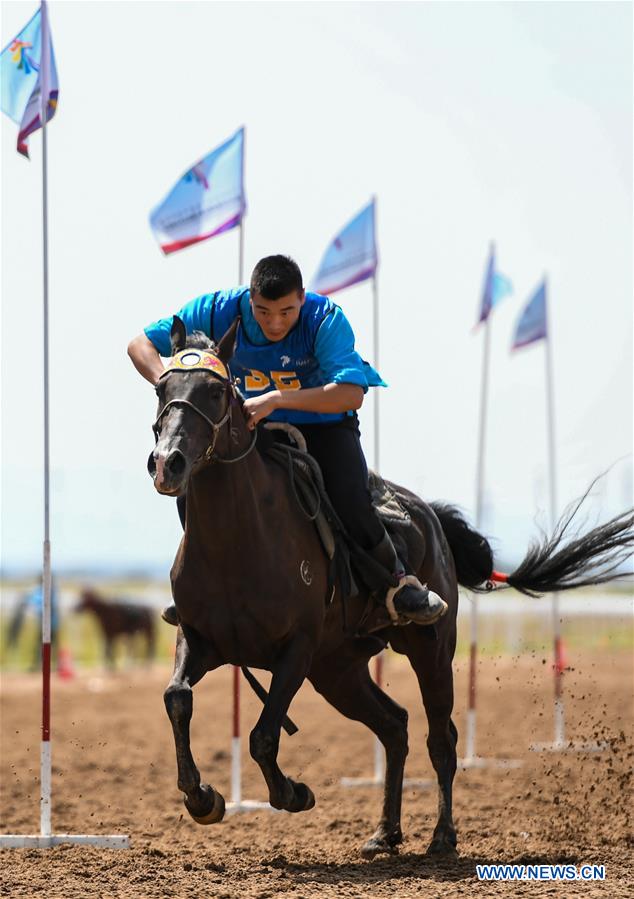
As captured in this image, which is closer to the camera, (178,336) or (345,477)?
(178,336)

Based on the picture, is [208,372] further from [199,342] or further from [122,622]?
[122,622]

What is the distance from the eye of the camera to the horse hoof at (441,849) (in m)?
8.45

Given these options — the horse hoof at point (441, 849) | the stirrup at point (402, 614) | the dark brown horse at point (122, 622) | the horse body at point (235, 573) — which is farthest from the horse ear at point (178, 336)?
the dark brown horse at point (122, 622)

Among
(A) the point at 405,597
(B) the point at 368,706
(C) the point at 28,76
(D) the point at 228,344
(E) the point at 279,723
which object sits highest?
(C) the point at 28,76

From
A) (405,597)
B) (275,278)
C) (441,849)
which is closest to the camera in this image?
(275,278)

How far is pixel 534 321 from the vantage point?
1680 cm

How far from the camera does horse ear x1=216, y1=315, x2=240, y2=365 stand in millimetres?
7059

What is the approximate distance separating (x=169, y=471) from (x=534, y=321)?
1107cm

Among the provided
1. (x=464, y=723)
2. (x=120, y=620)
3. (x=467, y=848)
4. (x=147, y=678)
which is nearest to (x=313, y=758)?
(x=464, y=723)

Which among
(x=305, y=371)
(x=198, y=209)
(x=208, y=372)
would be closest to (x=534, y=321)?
(x=198, y=209)

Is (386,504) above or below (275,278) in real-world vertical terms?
below

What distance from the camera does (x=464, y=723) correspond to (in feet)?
57.4

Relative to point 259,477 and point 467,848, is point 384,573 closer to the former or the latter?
point 259,477

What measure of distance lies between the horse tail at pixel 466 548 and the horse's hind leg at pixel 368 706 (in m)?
1.20
